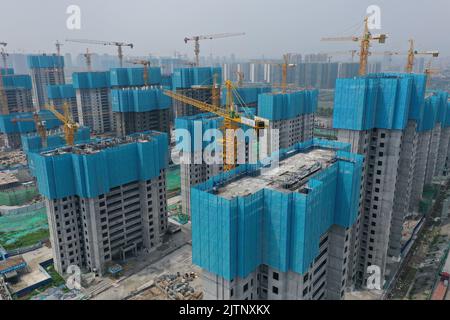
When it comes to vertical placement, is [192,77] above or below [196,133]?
above

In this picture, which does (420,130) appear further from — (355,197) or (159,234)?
(159,234)

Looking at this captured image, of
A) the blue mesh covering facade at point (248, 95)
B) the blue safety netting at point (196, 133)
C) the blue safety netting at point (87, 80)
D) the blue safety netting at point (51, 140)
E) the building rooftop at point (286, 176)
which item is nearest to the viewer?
the building rooftop at point (286, 176)

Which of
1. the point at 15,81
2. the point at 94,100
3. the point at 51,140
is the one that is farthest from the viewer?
the point at 15,81

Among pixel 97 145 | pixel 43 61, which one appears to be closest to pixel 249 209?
pixel 97 145

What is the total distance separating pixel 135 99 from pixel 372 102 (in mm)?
60985

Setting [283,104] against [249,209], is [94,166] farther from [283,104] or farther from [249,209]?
[283,104]

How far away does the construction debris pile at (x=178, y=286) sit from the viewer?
4539cm

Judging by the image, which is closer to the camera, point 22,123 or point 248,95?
point 248,95

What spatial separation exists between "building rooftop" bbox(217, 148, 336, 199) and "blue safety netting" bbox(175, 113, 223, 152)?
78.5 ft

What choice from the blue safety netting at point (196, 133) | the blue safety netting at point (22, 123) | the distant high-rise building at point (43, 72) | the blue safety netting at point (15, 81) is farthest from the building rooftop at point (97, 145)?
the distant high-rise building at point (43, 72)

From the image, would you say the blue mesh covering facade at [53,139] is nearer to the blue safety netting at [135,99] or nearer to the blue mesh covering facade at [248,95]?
the blue safety netting at [135,99]

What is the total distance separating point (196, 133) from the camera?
61.8 metres

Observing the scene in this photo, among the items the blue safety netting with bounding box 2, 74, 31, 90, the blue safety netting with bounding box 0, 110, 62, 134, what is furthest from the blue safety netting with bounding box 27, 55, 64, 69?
the blue safety netting with bounding box 0, 110, 62, 134

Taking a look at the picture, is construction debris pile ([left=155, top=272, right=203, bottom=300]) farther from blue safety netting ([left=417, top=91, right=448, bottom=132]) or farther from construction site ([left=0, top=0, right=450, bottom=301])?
blue safety netting ([left=417, top=91, right=448, bottom=132])
